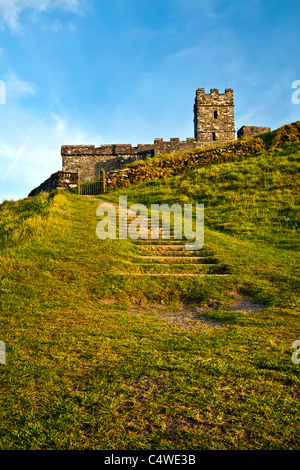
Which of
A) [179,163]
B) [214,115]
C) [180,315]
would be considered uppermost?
[214,115]

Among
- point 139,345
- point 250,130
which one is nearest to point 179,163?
point 250,130

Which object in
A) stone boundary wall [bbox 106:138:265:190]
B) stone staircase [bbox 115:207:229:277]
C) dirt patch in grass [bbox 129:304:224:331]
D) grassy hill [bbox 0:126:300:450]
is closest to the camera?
grassy hill [bbox 0:126:300:450]

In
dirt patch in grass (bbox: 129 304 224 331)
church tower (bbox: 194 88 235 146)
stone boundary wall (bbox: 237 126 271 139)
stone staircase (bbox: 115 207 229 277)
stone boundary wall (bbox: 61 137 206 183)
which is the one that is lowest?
dirt patch in grass (bbox: 129 304 224 331)

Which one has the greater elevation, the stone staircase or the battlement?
the battlement

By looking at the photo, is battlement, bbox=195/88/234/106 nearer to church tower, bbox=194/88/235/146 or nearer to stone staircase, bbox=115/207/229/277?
church tower, bbox=194/88/235/146

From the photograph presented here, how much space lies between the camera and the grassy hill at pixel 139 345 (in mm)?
2557

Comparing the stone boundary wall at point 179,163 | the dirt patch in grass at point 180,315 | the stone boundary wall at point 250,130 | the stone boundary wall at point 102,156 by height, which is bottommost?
the dirt patch in grass at point 180,315

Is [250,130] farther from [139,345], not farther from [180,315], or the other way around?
[139,345]

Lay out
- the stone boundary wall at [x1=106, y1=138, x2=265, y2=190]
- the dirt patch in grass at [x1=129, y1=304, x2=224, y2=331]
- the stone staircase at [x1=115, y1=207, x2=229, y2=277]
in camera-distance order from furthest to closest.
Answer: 1. the stone boundary wall at [x1=106, y1=138, x2=265, y2=190]
2. the stone staircase at [x1=115, y1=207, x2=229, y2=277]
3. the dirt patch in grass at [x1=129, y1=304, x2=224, y2=331]

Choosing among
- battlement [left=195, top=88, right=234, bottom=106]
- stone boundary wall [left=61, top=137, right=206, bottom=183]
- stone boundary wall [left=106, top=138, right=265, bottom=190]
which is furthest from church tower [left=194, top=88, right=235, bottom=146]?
stone boundary wall [left=106, top=138, right=265, bottom=190]

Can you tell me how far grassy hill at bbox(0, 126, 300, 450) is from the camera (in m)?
2.56

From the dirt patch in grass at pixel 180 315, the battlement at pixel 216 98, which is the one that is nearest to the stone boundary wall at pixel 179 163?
the dirt patch in grass at pixel 180 315

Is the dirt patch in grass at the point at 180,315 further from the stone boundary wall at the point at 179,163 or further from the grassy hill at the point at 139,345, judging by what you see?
the stone boundary wall at the point at 179,163

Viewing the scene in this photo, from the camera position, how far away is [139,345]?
4.02 m
